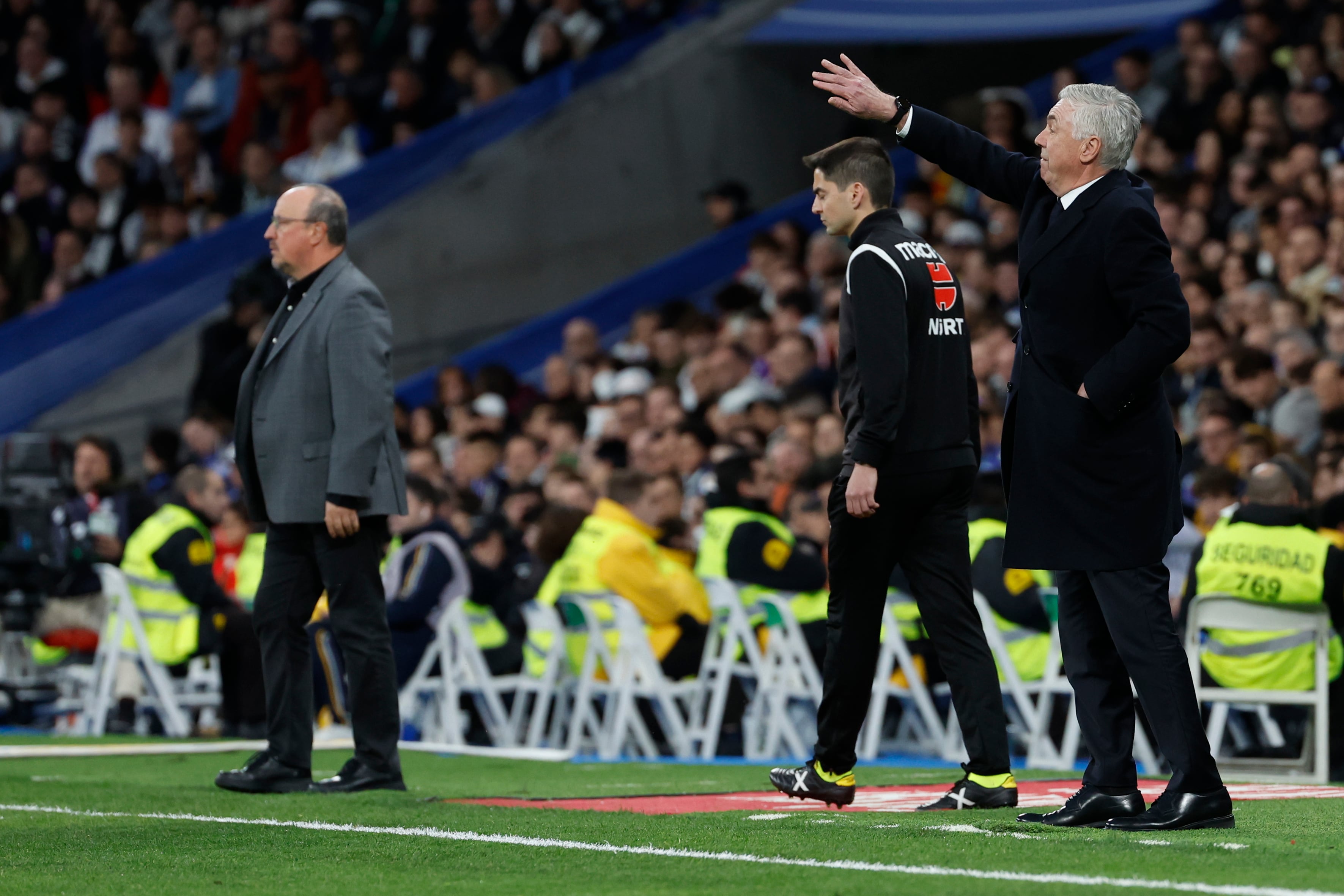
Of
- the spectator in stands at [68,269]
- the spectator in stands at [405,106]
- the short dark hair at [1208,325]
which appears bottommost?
the short dark hair at [1208,325]

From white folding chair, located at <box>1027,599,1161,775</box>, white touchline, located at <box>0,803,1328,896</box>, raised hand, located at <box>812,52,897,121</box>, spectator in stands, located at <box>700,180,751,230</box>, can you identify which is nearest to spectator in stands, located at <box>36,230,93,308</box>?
spectator in stands, located at <box>700,180,751,230</box>

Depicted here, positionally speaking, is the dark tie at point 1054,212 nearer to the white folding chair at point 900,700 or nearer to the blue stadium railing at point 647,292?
the white folding chair at point 900,700

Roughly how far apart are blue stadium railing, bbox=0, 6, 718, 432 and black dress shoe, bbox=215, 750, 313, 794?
10667 mm

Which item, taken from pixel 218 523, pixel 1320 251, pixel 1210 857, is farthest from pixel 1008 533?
pixel 218 523

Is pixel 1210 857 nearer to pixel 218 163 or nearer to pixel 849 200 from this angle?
pixel 849 200

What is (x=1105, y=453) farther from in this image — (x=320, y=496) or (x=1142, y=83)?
(x=1142, y=83)

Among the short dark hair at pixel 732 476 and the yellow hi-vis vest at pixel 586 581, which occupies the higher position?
the short dark hair at pixel 732 476

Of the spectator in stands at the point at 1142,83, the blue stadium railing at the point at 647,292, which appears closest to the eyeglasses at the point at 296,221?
the spectator in stands at the point at 1142,83

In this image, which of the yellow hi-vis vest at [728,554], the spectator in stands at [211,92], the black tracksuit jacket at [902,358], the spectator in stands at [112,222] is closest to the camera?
the black tracksuit jacket at [902,358]

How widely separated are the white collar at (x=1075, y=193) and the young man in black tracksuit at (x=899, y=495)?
713 millimetres

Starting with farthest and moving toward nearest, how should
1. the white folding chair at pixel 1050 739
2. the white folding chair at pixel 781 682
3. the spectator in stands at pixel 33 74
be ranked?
the spectator in stands at pixel 33 74
the white folding chair at pixel 781 682
the white folding chair at pixel 1050 739

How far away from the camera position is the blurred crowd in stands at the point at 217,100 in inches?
760

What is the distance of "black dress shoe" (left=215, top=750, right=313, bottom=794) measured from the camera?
274 inches

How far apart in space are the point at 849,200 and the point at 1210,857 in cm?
242
